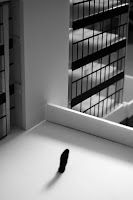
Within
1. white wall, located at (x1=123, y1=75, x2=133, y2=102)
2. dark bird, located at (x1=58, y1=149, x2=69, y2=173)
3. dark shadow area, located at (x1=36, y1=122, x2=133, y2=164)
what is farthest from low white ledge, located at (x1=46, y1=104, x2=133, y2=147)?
white wall, located at (x1=123, y1=75, x2=133, y2=102)

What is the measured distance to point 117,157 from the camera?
0.84m

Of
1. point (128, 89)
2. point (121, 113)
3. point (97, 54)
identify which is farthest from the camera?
point (128, 89)

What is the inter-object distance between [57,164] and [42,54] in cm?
26

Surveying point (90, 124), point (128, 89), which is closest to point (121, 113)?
point (128, 89)

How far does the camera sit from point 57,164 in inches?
32.4

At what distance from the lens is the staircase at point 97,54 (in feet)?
3.30

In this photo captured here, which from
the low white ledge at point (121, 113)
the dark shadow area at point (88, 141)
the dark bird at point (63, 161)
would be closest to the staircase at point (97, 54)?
the low white ledge at point (121, 113)

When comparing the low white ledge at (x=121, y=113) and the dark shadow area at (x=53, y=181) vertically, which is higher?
the dark shadow area at (x=53, y=181)

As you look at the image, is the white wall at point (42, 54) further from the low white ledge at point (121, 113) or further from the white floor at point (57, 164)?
the low white ledge at point (121, 113)

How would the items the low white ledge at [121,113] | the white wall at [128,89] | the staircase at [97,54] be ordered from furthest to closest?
the white wall at [128,89] → the low white ledge at [121,113] → the staircase at [97,54]

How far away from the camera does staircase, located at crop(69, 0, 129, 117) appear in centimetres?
101

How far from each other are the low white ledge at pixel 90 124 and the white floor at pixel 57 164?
0.5 inches

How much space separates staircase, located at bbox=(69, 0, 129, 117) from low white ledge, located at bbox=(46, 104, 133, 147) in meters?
0.09

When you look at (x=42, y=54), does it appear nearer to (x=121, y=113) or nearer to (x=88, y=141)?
(x=88, y=141)
